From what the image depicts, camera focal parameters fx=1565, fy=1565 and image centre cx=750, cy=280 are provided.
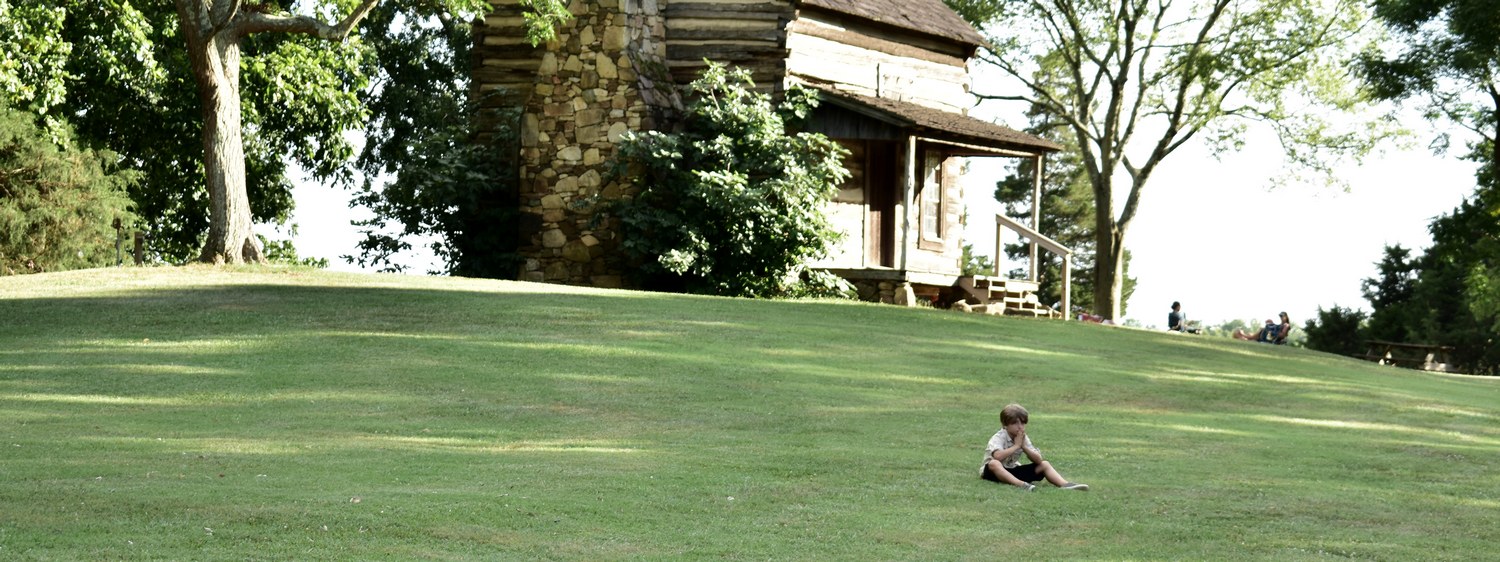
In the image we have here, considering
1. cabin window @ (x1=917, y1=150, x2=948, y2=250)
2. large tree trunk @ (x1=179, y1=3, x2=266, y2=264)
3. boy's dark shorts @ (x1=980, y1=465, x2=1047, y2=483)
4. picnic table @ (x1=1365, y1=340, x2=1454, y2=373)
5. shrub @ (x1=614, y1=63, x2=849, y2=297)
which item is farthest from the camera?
picnic table @ (x1=1365, y1=340, x2=1454, y2=373)

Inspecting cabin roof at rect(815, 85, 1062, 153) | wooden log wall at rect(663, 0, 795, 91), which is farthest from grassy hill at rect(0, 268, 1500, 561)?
wooden log wall at rect(663, 0, 795, 91)

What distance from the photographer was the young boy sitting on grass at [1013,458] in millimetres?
11992

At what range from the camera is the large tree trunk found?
25562 millimetres

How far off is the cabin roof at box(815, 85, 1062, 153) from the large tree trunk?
432 inches

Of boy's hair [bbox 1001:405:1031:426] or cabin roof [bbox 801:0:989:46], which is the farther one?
cabin roof [bbox 801:0:989:46]

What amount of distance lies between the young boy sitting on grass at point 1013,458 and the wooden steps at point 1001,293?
64.9ft

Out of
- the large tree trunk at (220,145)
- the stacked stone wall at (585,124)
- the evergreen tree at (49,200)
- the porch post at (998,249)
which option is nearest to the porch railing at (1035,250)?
the porch post at (998,249)

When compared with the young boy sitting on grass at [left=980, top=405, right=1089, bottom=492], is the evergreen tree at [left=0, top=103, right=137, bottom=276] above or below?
above

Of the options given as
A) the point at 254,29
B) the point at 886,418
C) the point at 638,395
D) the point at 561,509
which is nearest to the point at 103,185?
the point at 254,29

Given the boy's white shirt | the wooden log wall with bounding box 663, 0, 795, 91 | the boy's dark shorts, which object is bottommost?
the boy's dark shorts

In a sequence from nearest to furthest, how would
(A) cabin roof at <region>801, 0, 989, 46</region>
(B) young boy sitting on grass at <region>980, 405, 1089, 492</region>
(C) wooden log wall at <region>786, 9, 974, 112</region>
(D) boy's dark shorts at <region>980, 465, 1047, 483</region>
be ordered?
(B) young boy sitting on grass at <region>980, 405, 1089, 492</region>, (D) boy's dark shorts at <region>980, 465, 1047, 483</region>, (C) wooden log wall at <region>786, 9, 974, 112</region>, (A) cabin roof at <region>801, 0, 989, 46</region>

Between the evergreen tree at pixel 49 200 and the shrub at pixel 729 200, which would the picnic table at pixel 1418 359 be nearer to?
the shrub at pixel 729 200

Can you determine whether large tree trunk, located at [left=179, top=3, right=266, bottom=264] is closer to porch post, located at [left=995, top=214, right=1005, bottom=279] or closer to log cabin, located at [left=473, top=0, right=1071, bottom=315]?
log cabin, located at [left=473, top=0, right=1071, bottom=315]

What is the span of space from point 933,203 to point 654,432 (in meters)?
19.8
